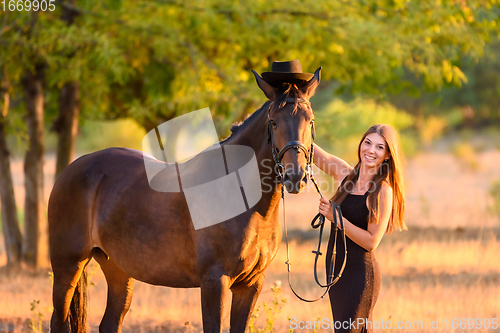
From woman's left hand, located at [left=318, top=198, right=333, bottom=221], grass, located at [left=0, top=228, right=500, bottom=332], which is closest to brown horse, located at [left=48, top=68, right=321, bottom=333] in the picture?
woman's left hand, located at [left=318, top=198, right=333, bottom=221]

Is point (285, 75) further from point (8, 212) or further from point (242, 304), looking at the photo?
point (8, 212)

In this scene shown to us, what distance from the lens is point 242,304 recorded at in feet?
10.9

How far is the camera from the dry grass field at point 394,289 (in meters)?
4.97

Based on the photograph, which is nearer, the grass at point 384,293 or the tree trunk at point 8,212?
the grass at point 384,293

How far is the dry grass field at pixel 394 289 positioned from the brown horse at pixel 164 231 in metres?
0.55

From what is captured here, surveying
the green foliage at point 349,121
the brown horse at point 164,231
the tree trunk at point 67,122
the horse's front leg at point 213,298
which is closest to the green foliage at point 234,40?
the tree trunk at point 67,122

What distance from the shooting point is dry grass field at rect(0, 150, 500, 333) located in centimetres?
497

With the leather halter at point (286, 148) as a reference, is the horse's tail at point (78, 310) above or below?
below

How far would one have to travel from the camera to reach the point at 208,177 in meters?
3.23

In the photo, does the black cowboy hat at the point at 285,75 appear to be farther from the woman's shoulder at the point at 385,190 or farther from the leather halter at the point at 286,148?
the woman's shoulder at the point at 385,190

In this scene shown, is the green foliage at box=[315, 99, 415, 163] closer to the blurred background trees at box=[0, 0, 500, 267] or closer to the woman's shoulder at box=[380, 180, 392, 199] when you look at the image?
the blurred background trees at box=[0, 0, 500, 267]

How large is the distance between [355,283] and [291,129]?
42.3 inches

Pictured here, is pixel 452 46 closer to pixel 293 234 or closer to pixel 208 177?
pixel 293 234

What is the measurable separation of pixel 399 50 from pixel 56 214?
5105 mm
